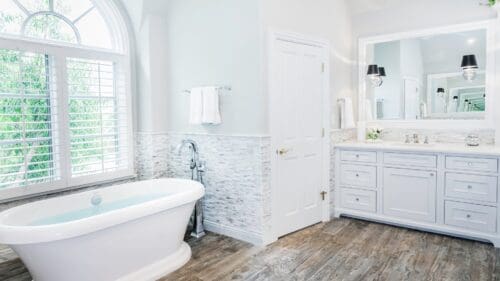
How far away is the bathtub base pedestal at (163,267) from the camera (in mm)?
2844

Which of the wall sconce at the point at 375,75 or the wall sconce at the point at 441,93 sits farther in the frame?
the wall sconce at the point at 375,75

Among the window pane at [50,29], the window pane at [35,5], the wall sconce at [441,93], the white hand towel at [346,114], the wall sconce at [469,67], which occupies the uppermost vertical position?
the window pane at [35,5]

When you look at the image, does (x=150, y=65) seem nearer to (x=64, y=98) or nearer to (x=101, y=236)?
(x=64, y=98)

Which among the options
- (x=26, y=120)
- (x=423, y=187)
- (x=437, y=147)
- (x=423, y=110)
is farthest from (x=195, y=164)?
(x=423, y=110)

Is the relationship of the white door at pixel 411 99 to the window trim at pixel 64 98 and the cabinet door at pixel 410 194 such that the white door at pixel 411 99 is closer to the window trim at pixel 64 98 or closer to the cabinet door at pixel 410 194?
the cabinet door at pixel 410 194

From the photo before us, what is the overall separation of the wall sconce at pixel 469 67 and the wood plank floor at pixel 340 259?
5.97 ft

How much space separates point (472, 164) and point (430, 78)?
126 cm

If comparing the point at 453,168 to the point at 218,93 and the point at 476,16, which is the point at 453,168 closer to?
the point at 476,16

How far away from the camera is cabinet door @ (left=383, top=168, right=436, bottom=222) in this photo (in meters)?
3.78

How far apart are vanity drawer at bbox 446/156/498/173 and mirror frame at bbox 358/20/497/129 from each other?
0.70 m

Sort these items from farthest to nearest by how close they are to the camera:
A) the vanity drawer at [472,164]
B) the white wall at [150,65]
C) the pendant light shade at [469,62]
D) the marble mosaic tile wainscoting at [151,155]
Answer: the marble mosaic tile wainscoting at [151,155] < the white wall at [150,65] < the pendant light shade at [469,62] < the vanity drawer at [472,164]

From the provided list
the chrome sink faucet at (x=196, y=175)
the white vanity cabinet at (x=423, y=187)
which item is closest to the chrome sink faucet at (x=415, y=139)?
the white vanity cabinet at (x=423, y=187)

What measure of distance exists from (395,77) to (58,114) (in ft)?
13.0

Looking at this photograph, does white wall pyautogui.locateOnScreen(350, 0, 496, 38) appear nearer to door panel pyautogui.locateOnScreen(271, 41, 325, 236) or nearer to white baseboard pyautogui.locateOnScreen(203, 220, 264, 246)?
door panel pyautogui.locateOnScreen(271, 41, 325, 236)
